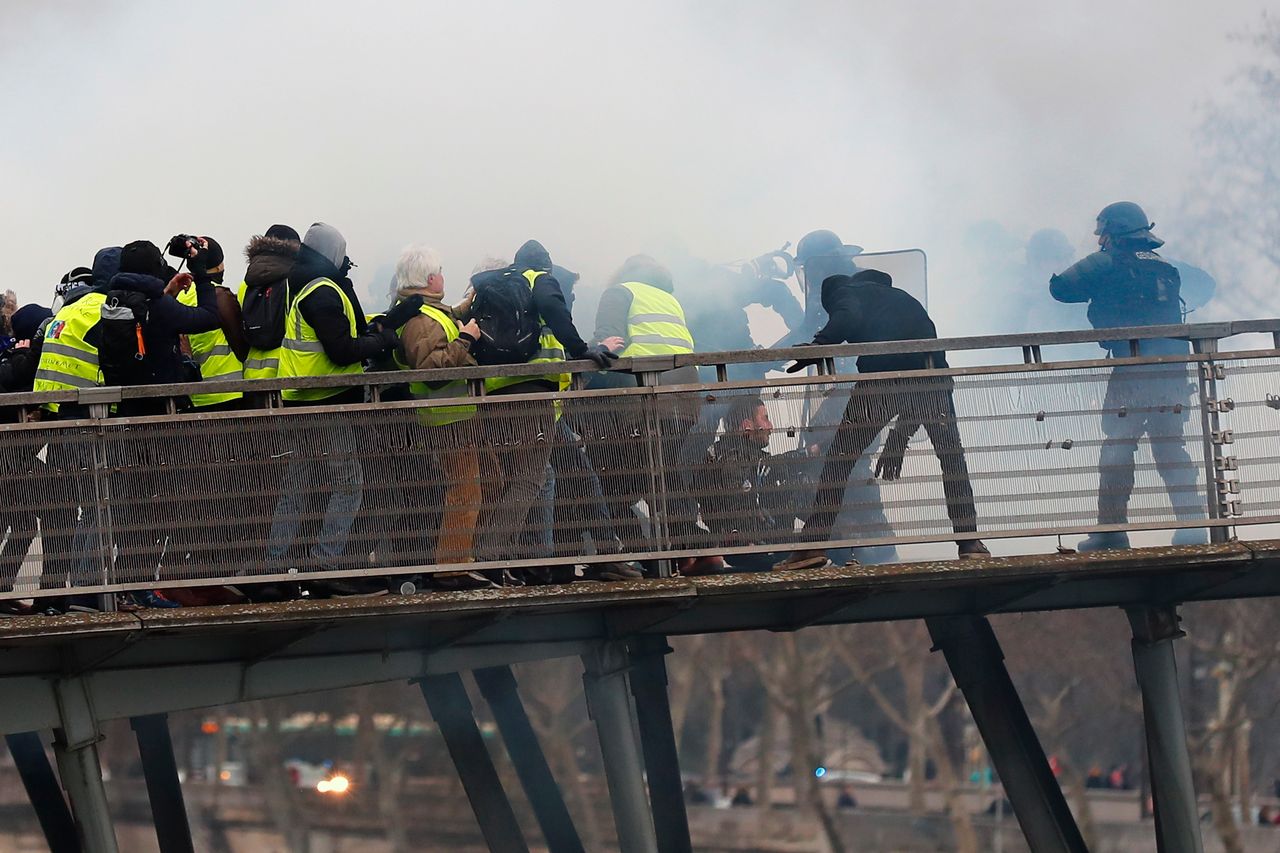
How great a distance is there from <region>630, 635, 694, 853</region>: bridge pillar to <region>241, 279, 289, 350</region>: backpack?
396cm

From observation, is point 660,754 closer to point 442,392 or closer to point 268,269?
point 442,392

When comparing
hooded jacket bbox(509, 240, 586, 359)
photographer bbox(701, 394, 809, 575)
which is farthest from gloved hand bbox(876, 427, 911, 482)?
hooded jacket bbox(509, 240, 586, 359)

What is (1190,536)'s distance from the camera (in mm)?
9250

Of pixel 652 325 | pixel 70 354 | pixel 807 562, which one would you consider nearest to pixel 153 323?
pixel 70 354

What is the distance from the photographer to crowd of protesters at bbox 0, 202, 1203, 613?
7.88 metres

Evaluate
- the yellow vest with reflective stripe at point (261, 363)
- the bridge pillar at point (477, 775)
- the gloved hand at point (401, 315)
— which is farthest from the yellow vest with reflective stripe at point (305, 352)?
the bridge pillar at point (477, 775)

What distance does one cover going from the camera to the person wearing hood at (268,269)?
854 cm

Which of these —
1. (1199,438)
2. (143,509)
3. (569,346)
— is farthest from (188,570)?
(1199,438)

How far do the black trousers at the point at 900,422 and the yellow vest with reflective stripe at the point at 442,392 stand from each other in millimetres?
1625

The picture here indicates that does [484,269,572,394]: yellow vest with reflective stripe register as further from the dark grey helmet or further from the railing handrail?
the dark grey helmet

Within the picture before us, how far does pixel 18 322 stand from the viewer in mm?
9305

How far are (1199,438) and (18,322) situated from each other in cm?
575

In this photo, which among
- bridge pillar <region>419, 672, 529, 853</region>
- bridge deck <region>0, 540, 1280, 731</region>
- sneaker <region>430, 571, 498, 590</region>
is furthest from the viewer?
bridge pillar <region>419, 672, 529, 853</region>

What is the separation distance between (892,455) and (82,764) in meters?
3.75
